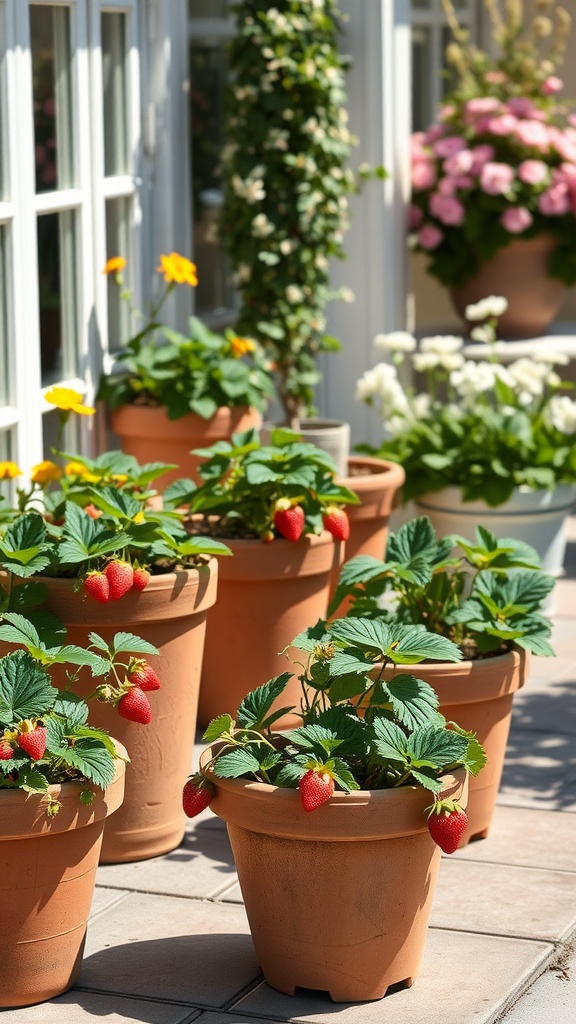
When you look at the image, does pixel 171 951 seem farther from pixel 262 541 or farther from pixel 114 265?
pixel 114 265

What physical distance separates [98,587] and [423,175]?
11.8 ft

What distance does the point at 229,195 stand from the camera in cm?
523

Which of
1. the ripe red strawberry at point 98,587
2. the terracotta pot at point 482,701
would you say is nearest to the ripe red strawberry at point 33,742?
the ripe red strawberry at point 98,587

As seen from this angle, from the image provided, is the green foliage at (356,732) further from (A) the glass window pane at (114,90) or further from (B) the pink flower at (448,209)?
(B) the pink flower at (448,209)

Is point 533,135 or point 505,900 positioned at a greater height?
point 533,135

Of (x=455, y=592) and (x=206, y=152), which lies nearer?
(x=455, y=592)

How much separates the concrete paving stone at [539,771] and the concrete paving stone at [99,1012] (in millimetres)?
1345

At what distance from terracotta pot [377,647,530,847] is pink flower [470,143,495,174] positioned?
10.3 feet

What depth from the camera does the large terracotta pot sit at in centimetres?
327

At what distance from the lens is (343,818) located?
2643mm

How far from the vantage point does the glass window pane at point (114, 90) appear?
4648 millimetres

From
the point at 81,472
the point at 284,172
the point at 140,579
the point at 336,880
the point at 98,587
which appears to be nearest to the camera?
the point at 336,880

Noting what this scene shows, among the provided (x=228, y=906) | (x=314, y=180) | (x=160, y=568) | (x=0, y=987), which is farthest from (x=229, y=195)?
(x=0, y=987)

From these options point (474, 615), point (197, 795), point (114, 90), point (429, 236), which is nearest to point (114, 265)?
point (114, 90)
